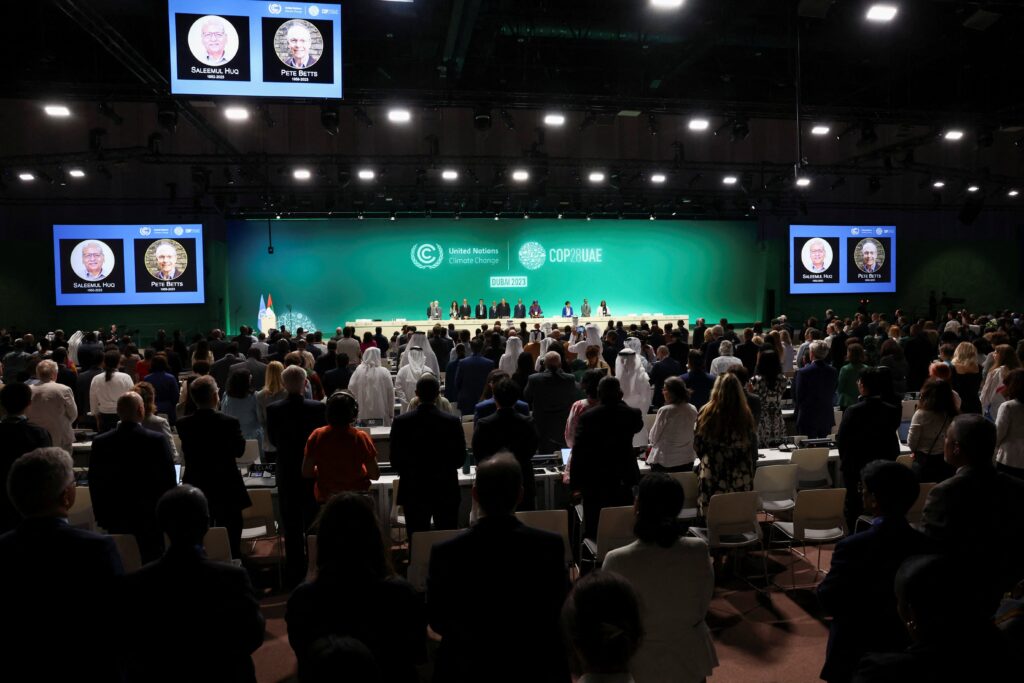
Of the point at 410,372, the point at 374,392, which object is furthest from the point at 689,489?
the point at 410,372

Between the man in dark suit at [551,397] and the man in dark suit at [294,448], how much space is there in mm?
1826

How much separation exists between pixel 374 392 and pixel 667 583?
17.5 ft

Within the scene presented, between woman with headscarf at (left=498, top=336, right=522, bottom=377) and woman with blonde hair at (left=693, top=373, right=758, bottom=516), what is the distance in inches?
154

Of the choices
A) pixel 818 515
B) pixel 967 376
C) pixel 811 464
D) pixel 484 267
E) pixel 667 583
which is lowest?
pixel 818 515

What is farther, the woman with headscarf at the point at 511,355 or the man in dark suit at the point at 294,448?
the woman with headscarf at the point at 511,355

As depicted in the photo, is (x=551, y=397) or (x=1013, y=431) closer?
(x=1013, y=431)

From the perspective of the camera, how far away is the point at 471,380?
791 cm

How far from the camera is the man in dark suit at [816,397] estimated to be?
640cm

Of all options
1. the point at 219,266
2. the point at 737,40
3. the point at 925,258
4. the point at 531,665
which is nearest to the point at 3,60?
the point at 219,266

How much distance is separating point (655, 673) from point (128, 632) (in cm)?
177

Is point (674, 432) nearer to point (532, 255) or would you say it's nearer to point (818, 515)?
point (818, 515)

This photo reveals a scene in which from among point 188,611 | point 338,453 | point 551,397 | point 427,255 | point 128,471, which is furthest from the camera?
point 427,255

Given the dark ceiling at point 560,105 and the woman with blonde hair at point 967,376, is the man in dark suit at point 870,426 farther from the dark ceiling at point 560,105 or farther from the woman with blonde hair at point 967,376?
the dark ceiling at point 560,105

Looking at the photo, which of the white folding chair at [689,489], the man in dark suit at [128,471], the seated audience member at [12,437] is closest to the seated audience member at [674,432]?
the white folding chair at [689,489]
